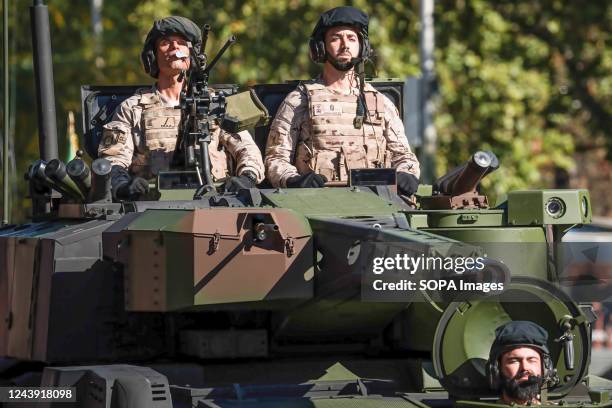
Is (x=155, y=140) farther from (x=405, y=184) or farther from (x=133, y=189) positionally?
(x=405, y=184)

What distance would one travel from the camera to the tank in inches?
424

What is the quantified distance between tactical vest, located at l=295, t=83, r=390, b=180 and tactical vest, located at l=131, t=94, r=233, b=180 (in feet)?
1.83

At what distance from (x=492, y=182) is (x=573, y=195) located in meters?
18.0

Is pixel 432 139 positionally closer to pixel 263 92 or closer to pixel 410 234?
pixel 263 92

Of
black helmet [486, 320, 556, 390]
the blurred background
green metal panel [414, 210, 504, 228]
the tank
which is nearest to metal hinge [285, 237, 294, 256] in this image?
the tank

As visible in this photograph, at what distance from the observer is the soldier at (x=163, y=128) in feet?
43.1

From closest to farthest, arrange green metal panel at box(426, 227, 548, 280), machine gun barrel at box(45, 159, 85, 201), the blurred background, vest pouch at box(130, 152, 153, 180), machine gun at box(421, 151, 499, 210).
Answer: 1. green metal panel at box(426, 227, 548, 280)
2. machine gun barrel at box(45, 159, 85, 201)
3. machine gun at box(421, 151, 499, 210)
4. vest pouch at box(130, 152, 153, 180)
5. the blurred background

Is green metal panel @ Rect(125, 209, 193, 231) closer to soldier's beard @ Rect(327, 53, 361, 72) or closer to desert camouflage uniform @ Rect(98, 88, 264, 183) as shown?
desert camouflage uniform @ Rect(98, 88, 264, 183)

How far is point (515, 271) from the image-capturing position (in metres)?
Result: 11.7

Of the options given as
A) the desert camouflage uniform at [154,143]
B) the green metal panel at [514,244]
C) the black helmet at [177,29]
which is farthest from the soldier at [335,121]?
the green metal panel at [514,244]

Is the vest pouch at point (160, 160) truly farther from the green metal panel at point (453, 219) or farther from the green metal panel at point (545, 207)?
the green metal panel at point (545, 207)

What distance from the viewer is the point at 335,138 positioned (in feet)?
43.2

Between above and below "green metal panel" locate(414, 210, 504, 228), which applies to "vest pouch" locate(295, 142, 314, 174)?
above

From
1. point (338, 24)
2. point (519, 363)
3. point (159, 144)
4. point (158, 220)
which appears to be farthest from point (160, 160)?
point (519, 363)
